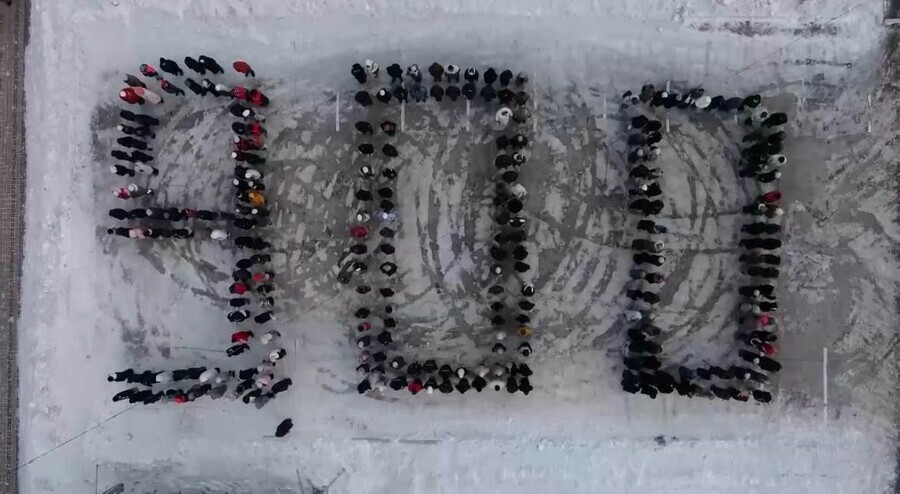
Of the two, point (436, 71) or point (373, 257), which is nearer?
point (436, 71)

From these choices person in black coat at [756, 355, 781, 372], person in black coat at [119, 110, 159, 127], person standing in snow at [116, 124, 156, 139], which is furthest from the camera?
person standing in snow at [116, 124, 156, 139]

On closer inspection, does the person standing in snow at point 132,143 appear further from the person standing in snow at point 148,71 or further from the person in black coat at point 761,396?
the person in black coat at point 761,396

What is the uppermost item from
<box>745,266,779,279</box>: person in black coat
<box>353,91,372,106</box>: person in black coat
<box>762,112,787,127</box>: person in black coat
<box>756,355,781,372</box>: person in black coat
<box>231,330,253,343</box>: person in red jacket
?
<box>353,91,372,106</box>: person in black coat

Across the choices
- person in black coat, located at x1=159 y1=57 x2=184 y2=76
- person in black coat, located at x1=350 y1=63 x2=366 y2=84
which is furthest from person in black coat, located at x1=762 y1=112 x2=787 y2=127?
person in black coat, located at x1=159 y1=57 x2=184 y2=76

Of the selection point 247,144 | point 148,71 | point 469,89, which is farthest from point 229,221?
point 469,89

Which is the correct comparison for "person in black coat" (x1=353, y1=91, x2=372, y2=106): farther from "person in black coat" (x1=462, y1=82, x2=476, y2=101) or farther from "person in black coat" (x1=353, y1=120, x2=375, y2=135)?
"person in black coat" (x1=462, y1=82, x2=476, y2=101)

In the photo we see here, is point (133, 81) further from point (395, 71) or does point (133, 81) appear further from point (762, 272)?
point (762, 272)

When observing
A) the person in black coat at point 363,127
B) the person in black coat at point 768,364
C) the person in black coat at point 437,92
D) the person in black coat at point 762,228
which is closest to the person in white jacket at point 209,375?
the person in black coat at point 363,127
